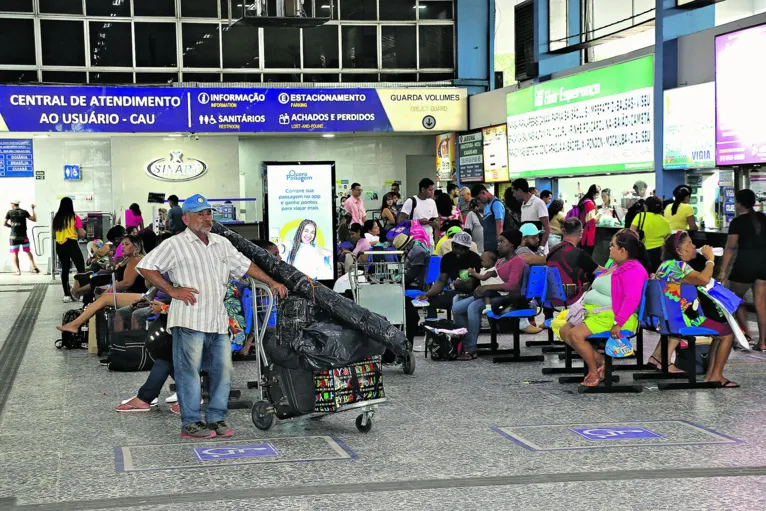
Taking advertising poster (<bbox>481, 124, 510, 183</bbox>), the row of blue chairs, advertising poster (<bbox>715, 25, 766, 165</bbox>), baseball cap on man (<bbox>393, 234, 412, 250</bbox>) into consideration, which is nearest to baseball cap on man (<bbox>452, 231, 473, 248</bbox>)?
the row of blue chairs

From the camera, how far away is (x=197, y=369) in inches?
294

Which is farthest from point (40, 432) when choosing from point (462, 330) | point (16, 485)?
Result: point (462, 330)

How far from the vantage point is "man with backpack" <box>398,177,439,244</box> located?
625 inches

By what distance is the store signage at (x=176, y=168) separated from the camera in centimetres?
2616

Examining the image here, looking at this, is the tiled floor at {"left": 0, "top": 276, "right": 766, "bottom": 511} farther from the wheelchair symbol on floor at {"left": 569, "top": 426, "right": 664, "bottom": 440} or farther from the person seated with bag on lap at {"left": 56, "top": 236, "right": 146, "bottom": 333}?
the person seated with bag on lap at {"left": 56, "top": 236, "right": 146, "bottom": 333}

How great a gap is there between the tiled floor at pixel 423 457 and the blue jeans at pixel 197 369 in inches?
10.3

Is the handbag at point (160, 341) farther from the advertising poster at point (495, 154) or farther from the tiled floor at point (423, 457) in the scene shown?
the advertising poster at point (495, 154)

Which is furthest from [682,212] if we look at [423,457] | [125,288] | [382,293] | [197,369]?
[197,369]

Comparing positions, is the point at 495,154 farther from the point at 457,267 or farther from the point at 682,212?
the point at 457,267

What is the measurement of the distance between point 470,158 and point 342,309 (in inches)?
756

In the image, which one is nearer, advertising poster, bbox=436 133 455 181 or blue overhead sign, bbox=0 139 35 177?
blue overhead sign, bbox=0 139 35 177

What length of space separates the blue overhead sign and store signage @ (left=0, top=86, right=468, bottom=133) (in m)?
1.24

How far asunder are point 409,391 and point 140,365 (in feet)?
9.64

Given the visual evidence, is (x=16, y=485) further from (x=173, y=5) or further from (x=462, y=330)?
(x=173, y=5)
